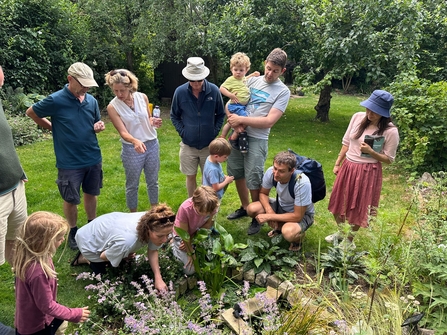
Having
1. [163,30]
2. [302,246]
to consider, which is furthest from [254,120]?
[163,30]

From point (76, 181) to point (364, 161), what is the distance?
2.76m

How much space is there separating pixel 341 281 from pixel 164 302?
4.48 ft

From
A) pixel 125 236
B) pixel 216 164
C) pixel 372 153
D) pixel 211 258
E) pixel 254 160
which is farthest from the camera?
pixel 254 160

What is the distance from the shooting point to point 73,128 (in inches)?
127

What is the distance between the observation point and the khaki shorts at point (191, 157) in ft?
12.9

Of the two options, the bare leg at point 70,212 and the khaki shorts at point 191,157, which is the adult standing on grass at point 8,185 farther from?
the khaki shorts at point 191,157

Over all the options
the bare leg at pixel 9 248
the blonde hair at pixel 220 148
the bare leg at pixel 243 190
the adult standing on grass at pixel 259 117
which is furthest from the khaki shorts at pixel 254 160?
the bare leg at pixel 9 248

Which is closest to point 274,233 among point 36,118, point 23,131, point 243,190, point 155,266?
point 243,190

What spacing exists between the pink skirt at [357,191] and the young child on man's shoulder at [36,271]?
248cm

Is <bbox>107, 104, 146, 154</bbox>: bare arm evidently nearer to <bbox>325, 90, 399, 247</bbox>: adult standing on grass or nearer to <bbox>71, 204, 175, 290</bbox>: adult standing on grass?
<bbox>71, 204, 175, 290</bbox>: adult standing on grass

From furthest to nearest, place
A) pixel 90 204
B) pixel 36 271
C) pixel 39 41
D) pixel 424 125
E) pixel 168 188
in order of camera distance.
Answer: pixel 39 41 → pixel 424 125 → pixel 168 188 → pixel 90 204 → pixel 36 271

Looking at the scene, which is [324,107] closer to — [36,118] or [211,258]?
[211,258]

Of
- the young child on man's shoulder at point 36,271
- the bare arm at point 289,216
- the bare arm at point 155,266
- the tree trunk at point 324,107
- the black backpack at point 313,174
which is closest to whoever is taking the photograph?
the young child on man's shoulder at point 36,271

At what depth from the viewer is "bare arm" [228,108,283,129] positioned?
359cm
